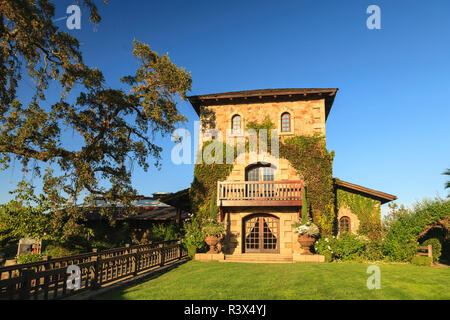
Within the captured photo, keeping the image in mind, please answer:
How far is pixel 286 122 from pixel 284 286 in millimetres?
11825

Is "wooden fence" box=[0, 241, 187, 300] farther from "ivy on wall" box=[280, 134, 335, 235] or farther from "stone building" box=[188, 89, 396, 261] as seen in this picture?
"ivy on wall" box=[280, 134, 335, 235]

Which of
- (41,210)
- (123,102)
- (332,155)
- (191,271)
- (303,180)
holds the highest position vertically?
(123,102)

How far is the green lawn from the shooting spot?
734 centimetres

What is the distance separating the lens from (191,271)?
11.3 m

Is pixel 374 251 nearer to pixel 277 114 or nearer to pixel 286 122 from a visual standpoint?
pixel 286 122

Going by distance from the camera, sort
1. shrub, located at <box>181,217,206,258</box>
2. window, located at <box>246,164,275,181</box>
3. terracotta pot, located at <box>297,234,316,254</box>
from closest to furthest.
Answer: terracotta pot, located at <box>297,234,316,254</box>
shrub, located at <box>181,217,206,258</box>
window, located at <box>246,164,275,181</box>

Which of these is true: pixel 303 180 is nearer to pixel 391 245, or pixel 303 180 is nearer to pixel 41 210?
pixel 391 245

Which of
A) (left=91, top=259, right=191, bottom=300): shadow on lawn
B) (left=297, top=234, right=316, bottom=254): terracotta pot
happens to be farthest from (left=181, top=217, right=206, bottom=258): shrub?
(left=297, top=234, right=316, bottom=254): terracotta pot

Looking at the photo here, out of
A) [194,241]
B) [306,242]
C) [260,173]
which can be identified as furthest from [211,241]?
[260,173]

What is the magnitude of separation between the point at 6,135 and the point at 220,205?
10.7 m

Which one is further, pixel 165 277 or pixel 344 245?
pixel 344 245

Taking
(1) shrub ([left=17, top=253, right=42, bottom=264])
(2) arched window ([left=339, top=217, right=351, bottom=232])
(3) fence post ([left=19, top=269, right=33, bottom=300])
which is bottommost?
(1) shrub ([left=17, top=253, right=42, bottom=264])

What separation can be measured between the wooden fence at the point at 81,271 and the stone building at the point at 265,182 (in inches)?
155
